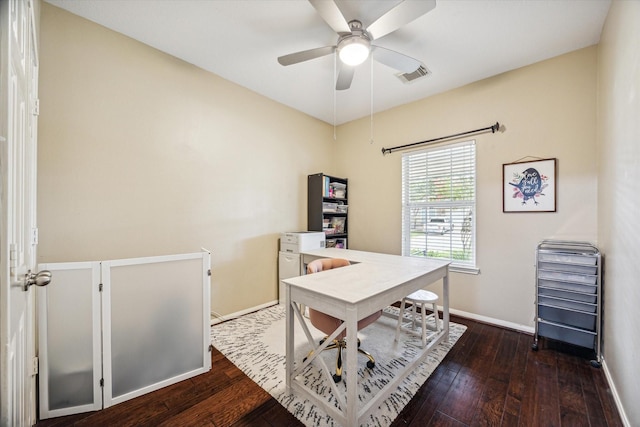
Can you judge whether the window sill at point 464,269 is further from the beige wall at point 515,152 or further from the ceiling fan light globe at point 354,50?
the ceiling fan light globe at point 354,50

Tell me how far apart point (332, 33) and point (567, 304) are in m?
3.14

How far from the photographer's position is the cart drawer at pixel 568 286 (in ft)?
7.02

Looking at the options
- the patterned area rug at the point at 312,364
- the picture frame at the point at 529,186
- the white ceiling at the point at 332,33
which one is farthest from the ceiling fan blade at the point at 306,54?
the patterned area rug at the point at 312,364

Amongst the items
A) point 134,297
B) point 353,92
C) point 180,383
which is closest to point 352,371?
point 180,383

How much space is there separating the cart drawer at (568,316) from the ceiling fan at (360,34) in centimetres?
250

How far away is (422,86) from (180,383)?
3.84m

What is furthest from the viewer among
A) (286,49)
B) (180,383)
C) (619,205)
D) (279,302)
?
(279,302)

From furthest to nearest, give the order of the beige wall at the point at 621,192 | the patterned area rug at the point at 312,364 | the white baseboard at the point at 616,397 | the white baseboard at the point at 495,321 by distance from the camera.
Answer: the white baseboard at the point at 495,321 → the patterned area rug at the point at 312,364 → the white baseboard at the point at 616,397 → the beige wall at the point at 621,192

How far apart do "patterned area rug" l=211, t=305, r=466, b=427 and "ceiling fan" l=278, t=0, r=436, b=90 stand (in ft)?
8.06

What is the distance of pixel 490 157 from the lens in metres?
2.91

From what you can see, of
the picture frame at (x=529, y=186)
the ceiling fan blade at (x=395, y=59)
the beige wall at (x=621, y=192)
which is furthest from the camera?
the picture frame at (x=529, y=186)

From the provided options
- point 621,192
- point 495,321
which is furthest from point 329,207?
point 621,192

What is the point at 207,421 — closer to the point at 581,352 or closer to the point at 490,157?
the point at 581,352

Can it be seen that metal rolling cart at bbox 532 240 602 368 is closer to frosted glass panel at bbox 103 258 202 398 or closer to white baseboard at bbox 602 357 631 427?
white baseboard at bbox 602 357 631 427
